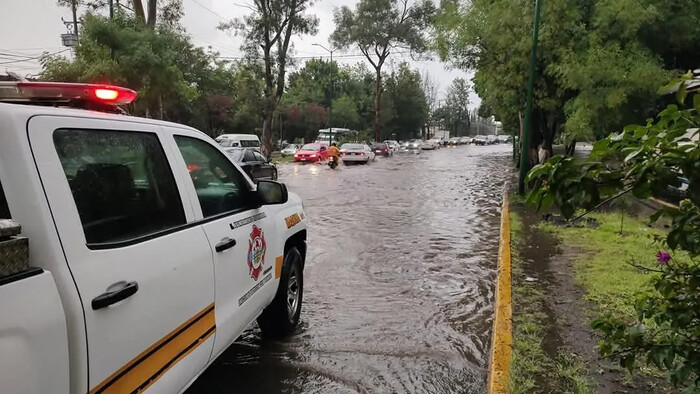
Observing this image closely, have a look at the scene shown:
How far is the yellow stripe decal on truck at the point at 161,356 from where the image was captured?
2020mm

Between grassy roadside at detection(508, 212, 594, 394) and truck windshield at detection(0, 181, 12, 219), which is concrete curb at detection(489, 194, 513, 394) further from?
truck windshield at detection(0, 181, 12, 219)

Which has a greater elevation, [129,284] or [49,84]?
[49,84]

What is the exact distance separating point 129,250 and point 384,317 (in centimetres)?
329

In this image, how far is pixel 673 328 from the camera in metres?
2.32

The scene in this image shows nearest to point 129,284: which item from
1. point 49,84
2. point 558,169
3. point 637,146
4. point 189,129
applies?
point 49,84

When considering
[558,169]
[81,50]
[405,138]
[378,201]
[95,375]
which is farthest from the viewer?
[405,138]

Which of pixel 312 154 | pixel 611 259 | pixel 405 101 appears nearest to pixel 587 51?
pixel 611 259

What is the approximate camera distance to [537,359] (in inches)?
149

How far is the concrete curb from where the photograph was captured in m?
3.52

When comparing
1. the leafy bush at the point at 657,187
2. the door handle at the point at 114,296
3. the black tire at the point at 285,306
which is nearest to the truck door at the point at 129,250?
the door handle at the point at 114,296

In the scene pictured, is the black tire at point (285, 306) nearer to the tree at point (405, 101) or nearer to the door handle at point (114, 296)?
the door handle at point (114, 296)

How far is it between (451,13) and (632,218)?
8.10 metres

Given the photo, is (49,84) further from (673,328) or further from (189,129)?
(673,328)

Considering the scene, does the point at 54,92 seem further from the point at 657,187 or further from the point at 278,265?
the point at 657,187
